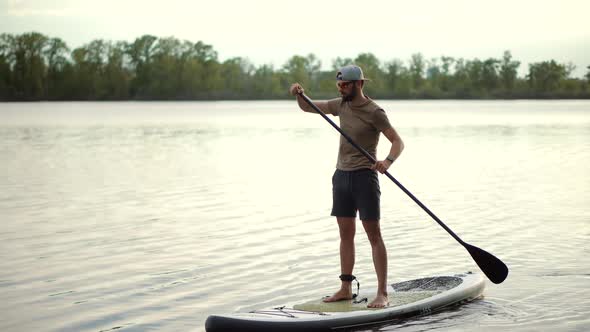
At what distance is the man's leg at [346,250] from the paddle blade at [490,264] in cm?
150

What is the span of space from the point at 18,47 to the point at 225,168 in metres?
124

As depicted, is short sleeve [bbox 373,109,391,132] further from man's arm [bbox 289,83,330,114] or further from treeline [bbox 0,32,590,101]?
treeline [bbox 0,32,590,101]

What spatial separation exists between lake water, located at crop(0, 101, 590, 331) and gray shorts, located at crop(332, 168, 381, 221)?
1.03 metres

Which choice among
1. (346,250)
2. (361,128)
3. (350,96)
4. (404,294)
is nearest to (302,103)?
(350,96)

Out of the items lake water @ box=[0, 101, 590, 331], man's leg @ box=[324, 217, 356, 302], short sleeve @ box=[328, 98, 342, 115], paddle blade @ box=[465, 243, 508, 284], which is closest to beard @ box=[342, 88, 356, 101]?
short sleeve @ box=[328, 98, 342, 115]

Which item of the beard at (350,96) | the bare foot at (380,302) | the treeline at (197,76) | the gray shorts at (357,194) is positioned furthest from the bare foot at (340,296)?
the treeline at (197,76)

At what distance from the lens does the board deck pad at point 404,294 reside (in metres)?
7.70

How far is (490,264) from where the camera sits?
8820 millimetres

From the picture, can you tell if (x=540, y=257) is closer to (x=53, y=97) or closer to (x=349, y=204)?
(x=349, y=204)

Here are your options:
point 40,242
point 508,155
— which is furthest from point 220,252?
point 508,155

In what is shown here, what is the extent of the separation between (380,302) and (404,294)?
1.98 feet

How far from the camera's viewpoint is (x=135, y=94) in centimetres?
16425

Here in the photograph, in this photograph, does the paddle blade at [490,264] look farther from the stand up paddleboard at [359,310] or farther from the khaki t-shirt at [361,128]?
the khaki t-shirt at [361,128]

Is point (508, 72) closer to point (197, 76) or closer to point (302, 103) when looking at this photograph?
point (197, 76)
